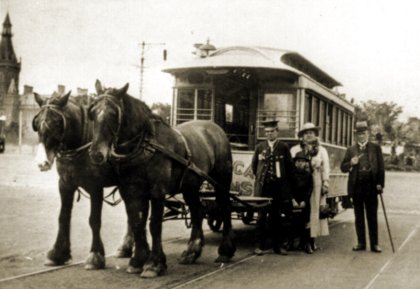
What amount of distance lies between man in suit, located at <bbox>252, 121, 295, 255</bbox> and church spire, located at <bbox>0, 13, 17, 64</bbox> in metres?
3.73

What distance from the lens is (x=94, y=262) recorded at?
22.6ft

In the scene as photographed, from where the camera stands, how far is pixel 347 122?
15.8m

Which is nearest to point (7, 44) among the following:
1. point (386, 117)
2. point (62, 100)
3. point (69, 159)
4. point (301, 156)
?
point (62, 100)

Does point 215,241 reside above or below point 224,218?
below

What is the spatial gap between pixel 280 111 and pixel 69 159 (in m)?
4.86

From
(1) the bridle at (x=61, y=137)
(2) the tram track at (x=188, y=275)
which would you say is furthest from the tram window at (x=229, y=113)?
(1) the bridle at (x=61, y=137)

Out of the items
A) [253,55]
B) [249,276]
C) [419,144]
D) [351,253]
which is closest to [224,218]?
[249,276]

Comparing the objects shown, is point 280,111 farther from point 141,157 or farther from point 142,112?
point 141,157

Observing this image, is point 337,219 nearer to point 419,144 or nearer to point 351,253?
point 351,253

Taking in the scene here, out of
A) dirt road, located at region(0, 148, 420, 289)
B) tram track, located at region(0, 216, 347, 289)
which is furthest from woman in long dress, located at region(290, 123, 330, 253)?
tram track, located at region(0, 216, 347, 289)

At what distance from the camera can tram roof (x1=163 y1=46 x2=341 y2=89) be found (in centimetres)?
1030

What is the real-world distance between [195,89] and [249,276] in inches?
195

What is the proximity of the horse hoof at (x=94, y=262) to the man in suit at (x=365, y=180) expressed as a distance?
4.15 metres

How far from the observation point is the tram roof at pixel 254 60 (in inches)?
405
